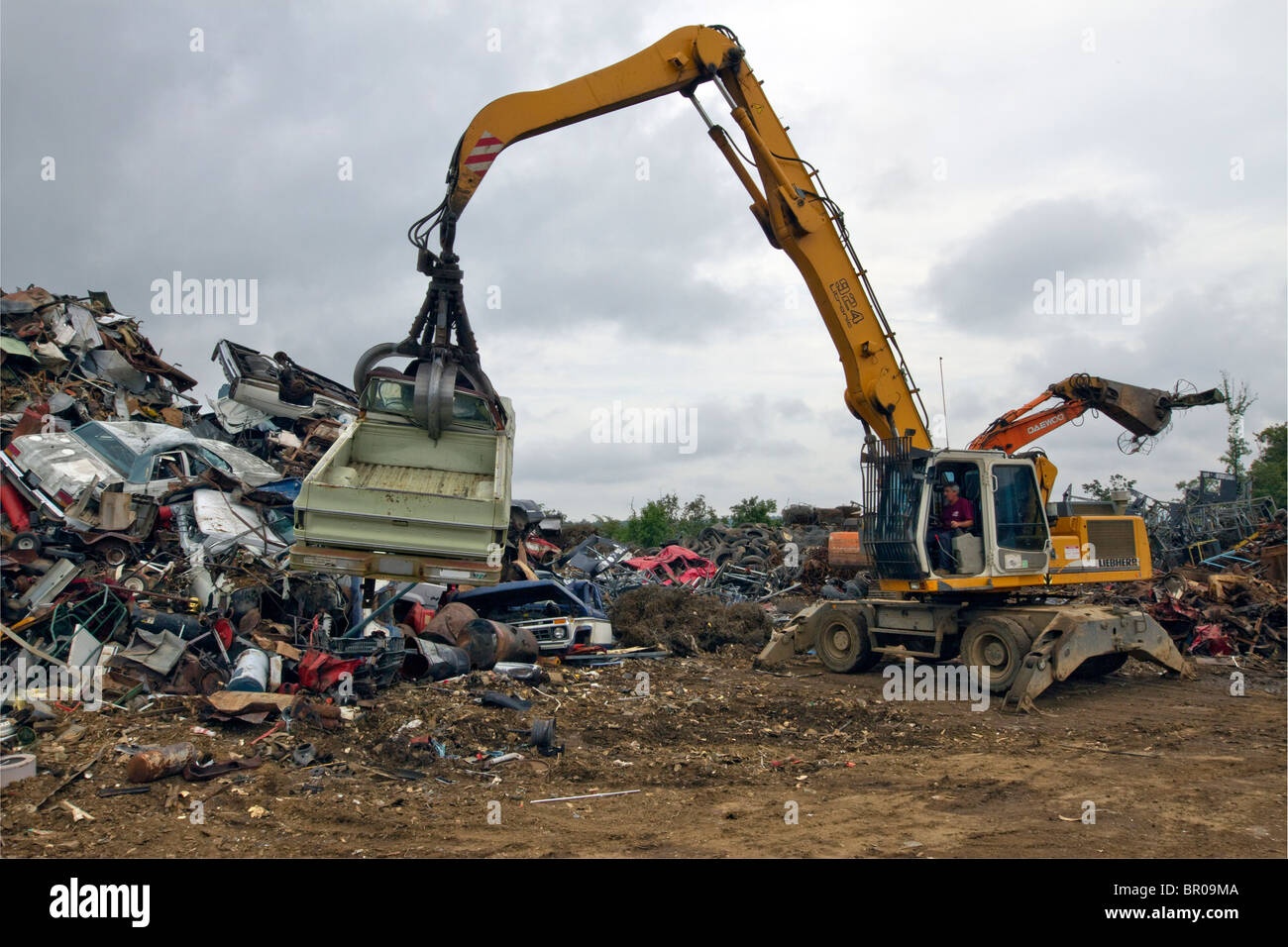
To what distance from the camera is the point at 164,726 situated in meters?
6.92

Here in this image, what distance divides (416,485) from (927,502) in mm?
5061

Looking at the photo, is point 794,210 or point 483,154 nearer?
point 483,154

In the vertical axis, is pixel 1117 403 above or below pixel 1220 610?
above

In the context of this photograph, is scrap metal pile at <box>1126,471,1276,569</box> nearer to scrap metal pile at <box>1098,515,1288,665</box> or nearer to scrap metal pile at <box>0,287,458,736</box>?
scrap metal pile at <box>1098,515,1288,665</box>

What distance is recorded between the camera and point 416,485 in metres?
8.16

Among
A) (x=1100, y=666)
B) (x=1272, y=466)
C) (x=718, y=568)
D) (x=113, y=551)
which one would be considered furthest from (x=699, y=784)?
(x=1272, y=466)

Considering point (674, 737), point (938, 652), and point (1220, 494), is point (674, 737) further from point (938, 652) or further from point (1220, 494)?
point (1220, 494)

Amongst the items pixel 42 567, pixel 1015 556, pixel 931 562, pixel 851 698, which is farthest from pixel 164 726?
pixel 1015 556

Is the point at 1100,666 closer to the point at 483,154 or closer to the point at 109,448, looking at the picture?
the point at 483,154

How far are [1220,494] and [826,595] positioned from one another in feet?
38.2

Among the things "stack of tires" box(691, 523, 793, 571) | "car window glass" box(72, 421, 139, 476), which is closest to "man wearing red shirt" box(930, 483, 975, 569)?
"stack of tires" box(691, 523, 793, 571)

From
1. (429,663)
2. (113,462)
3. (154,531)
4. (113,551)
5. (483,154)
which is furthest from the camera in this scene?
(113,462)

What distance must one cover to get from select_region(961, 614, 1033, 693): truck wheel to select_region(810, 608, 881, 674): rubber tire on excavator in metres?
1.51

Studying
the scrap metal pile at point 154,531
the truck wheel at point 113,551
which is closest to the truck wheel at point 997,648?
the scrap metal pile at point 154,531
